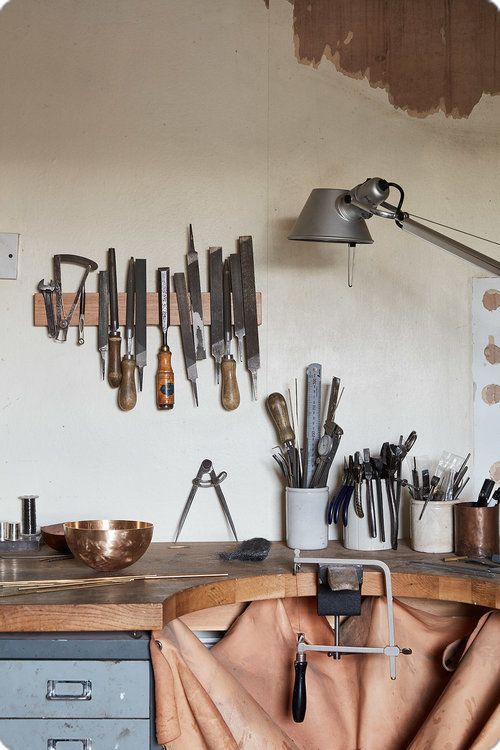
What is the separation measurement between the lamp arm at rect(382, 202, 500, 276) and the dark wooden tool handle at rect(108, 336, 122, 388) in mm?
910

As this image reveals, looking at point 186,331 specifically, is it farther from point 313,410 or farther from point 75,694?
point 75,694

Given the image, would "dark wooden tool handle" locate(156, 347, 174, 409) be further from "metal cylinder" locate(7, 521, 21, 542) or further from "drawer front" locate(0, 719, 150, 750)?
"drawer front" locate(0, 719, 150, 750)

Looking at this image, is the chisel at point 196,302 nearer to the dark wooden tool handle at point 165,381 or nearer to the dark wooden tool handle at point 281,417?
the dark wooden tool handle at point 165,381

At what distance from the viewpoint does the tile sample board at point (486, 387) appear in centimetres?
251

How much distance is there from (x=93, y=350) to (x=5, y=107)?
763 millimetres

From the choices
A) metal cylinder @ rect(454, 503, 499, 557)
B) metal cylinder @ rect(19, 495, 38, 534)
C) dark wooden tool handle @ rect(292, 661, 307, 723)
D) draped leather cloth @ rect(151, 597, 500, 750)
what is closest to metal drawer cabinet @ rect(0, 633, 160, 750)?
draped leather cloth @ rect(151, 597, 500, 750)

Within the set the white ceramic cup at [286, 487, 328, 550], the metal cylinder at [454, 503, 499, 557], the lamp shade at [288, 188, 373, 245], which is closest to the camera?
the lamp shade at [288, 188, 373, 245]

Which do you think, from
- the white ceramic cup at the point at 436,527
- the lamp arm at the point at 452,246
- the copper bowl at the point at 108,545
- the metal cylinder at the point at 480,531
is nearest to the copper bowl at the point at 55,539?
the copper bowl at the point at 108,545

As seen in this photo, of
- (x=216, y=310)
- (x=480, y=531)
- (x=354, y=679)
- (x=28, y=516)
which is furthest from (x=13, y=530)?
(x=480, y=531)

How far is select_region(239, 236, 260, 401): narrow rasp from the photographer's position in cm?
245

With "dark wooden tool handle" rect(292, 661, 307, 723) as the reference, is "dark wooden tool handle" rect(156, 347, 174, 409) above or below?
above

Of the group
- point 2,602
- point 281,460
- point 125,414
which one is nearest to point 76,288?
point 125,414

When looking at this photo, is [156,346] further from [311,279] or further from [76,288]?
[311,279]

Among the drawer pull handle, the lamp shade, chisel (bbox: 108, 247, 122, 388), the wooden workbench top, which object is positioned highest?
the lamp shade
